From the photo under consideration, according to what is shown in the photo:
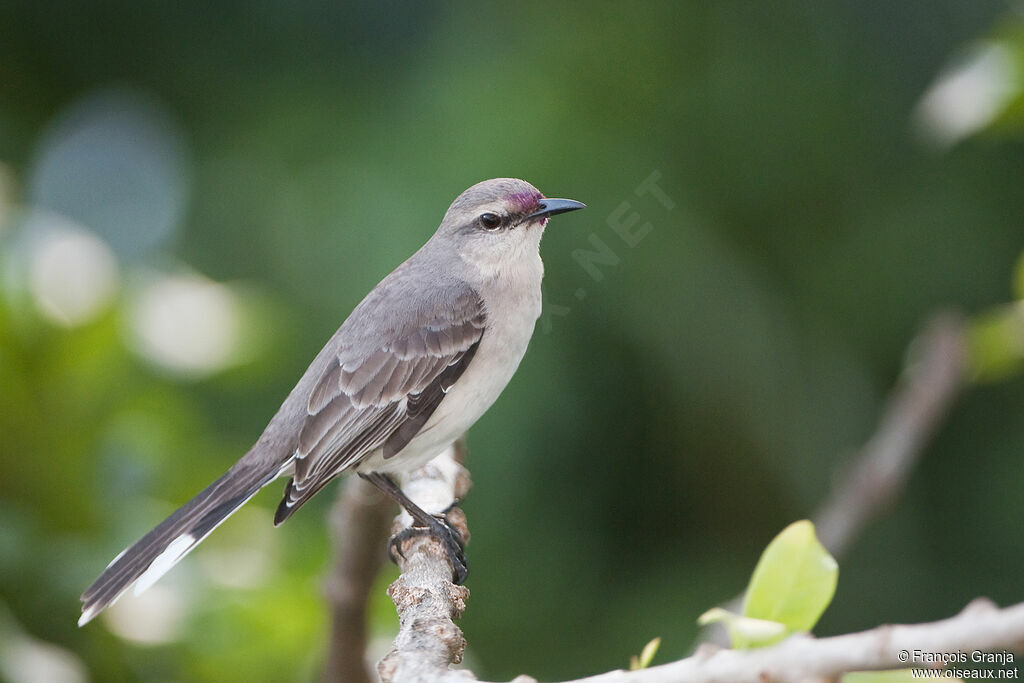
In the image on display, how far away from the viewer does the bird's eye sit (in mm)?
2840

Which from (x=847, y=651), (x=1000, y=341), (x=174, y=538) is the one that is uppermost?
(x=174, y=538)

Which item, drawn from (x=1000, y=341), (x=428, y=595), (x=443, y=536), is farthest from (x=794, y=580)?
(x=443, y=536)

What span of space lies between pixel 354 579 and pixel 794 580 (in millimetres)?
1572

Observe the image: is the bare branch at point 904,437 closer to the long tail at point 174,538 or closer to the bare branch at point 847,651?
the long tail at point 174,538

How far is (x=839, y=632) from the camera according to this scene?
13.3ft

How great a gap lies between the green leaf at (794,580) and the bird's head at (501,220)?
1.55 meters

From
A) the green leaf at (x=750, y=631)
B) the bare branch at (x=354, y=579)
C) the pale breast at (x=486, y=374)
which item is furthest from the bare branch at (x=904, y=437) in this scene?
the green leaf at (x=750, y=631)

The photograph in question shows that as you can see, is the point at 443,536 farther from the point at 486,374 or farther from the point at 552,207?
the point at 552,207

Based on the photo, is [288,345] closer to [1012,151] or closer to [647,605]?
[647,605]

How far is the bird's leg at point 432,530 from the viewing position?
254 centimetres

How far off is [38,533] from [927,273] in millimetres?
3463

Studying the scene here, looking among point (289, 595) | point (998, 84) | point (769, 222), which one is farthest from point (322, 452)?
point (769, 222)

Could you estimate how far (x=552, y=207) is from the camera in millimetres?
2742

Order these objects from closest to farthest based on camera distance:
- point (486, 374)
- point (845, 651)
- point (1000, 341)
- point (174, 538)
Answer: point (845, 651) < point (1000, 341) < point (174, 538) < point (486, 374)
